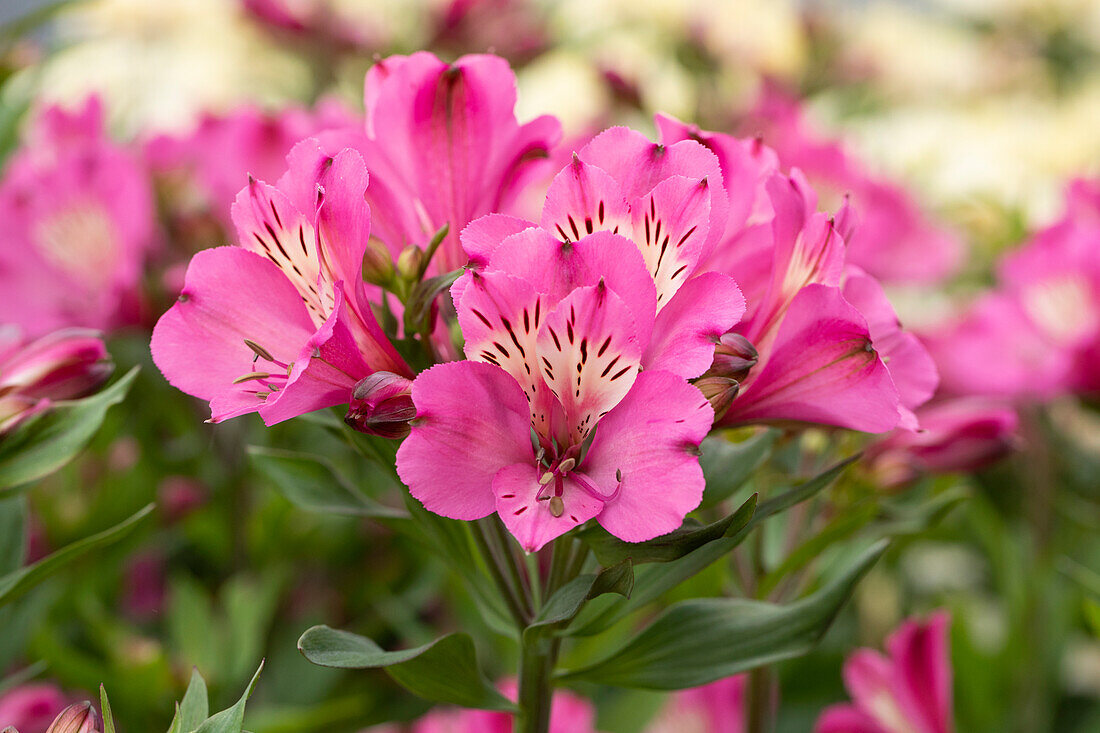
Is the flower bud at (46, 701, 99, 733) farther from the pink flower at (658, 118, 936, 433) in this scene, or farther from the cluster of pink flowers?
the pink flower at (658, 118, 936, 433)

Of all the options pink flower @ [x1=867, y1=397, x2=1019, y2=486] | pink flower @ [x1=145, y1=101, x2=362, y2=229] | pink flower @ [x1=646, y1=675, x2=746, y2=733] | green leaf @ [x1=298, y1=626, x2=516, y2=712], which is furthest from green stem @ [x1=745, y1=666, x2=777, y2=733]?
pink flower @ [x1=145, y1=101, x2=362, y2=229]

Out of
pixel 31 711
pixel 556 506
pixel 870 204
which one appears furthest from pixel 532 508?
pixel 870 204

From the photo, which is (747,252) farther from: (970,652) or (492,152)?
(970,652)

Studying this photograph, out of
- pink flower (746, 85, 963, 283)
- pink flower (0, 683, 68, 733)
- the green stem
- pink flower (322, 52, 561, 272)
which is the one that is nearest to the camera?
pink flower (322, 52, 561, 272)

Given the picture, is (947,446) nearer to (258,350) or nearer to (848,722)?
(848,722)

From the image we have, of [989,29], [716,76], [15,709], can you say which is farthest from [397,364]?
[989,29]

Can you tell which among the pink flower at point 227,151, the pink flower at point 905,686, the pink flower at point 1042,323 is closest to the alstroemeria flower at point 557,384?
the pink flower at point 905,686
